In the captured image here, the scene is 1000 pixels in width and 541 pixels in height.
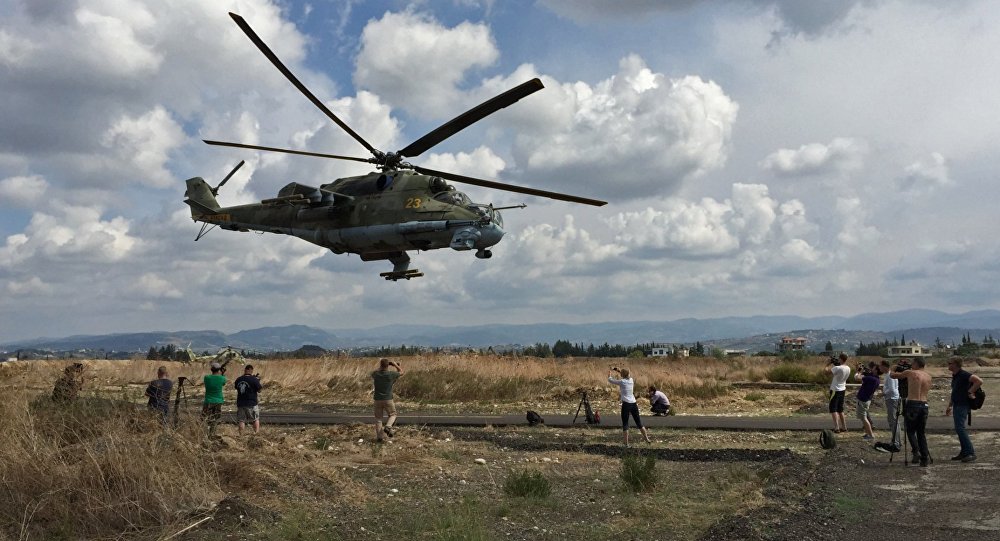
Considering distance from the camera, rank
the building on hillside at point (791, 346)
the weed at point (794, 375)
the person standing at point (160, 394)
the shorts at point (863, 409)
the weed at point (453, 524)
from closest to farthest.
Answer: the weed at point (453, 524)
the person standing at point (160, 394)
the shorts at point (863, 409)
the weed at point (794, 375)
the building on hillside at point (791, 346)

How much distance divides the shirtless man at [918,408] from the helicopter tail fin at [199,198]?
2029 cm

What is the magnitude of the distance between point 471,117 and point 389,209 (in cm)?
393

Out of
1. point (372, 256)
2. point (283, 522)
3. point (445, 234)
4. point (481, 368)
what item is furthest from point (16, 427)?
point (481, 368)

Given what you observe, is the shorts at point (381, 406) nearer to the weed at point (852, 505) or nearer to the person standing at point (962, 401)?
the weed at point (852, 505)

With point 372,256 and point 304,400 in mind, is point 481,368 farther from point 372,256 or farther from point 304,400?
point 372,256

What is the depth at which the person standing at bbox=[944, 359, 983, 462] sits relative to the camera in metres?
14.0

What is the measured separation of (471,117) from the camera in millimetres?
17656

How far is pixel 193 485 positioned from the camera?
9.90 meters

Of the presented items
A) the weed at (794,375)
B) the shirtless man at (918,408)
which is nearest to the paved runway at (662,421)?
the shirtless man at (918,408)

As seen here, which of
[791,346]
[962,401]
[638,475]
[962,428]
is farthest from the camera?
[791,346]

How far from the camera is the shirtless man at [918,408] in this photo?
→ 543 inches

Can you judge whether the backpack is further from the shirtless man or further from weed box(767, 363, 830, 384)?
weed box(767, 363, 830, 384)

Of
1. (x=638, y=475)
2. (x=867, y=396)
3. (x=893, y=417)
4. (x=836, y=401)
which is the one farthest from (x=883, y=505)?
(x=836, y=401)

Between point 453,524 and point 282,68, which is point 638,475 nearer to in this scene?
point 453,524
